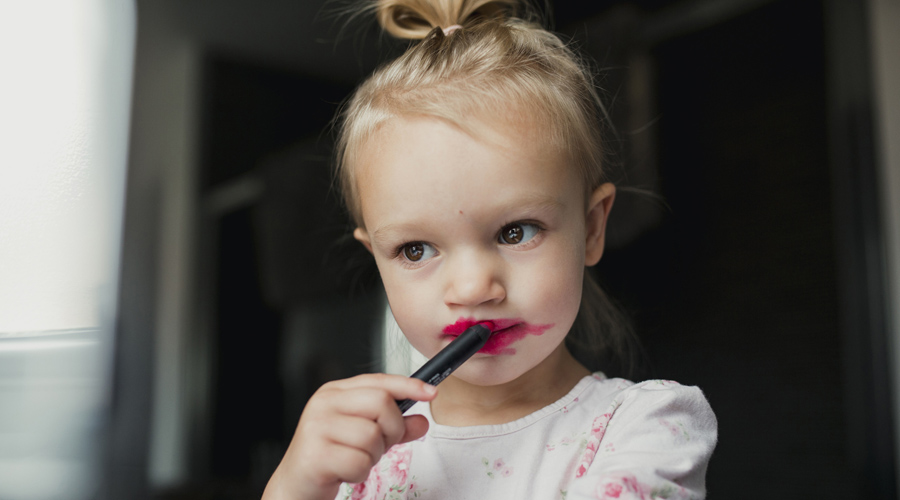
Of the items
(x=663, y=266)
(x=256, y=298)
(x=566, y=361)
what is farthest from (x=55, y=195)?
(x=663, y=266)

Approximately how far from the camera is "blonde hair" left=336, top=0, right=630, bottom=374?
55 cm

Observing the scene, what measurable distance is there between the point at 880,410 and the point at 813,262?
216 millimetres

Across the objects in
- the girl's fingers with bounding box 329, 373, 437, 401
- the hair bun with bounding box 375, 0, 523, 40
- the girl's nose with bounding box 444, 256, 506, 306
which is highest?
the hair bun with bounding box 375, 0, 523, 40

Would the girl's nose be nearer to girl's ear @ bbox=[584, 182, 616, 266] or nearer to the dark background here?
girl's ear @ bbox=[584, 182, 616, 266]

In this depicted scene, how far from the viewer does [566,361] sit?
65cm

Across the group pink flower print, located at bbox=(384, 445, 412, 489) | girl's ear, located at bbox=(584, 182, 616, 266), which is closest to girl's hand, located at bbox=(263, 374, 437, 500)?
pink flower print, located at bbox=(384, 445, 412, 489)

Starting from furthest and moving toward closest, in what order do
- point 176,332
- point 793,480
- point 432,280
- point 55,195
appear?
point 793,480 < point 176,332 < point 55,195 < point 432,280

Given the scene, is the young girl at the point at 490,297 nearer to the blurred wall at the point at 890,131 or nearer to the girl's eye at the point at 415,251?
the girl's eye at the point at 415,251

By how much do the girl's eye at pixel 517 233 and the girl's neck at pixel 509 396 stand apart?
0.15 meters

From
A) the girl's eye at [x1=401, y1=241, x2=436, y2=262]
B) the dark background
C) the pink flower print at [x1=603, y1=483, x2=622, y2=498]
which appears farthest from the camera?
the dark background

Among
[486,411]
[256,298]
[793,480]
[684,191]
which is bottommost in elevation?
[793,480]

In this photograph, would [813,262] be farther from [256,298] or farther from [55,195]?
[55,195]

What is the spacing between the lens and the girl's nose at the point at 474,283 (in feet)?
1.64

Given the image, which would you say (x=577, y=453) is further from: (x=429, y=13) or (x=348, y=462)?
(x=429, y=13)
